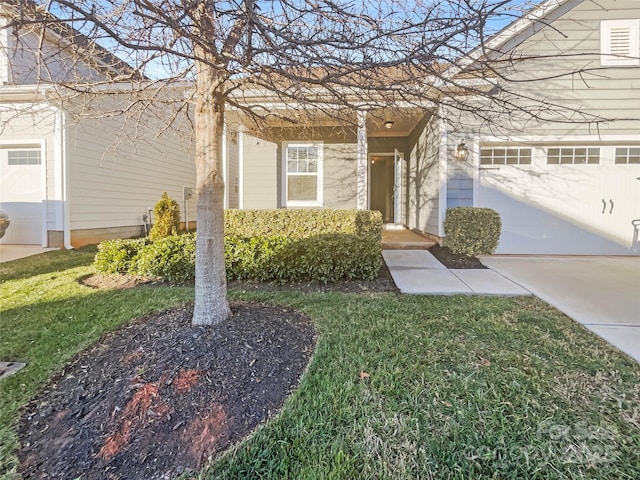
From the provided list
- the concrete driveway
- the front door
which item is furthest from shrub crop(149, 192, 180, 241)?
the concrete driveway

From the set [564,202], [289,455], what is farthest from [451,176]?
[289,455]

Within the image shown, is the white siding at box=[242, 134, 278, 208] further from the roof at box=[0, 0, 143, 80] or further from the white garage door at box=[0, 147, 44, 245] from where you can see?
the roof at box=[0, 0, 143, 80]

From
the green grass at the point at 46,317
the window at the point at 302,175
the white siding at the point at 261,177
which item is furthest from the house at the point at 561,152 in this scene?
the green grass at the point at 46,317

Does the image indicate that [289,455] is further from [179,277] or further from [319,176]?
[319,176]

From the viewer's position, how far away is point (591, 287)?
4598 mm

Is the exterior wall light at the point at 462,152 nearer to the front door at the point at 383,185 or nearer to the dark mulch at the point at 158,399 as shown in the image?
the front door at the point at 383,185

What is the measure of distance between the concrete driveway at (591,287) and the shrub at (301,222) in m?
2.35

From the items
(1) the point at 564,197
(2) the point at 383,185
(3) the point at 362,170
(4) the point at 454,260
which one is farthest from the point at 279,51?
(2) the point at 383,185

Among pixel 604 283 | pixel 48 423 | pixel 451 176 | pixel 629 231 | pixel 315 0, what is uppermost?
pixel 315 0

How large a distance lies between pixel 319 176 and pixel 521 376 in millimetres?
6738

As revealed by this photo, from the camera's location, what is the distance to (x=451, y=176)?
22.9 ft

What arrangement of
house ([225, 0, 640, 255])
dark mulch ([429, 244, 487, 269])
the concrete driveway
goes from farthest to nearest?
house ([225, 0, 640, 255]) < dark mulch ([429, 244, 487, 269]) < the concrete driveway

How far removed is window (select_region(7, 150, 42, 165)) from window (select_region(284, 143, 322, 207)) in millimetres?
5814

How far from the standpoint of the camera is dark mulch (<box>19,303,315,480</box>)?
172 centimetres
